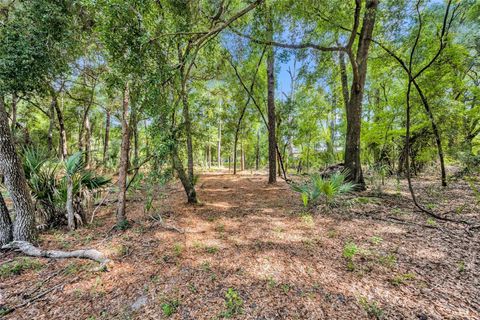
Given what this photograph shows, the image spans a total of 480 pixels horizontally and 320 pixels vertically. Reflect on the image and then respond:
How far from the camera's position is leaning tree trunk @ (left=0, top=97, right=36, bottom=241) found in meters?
3.11

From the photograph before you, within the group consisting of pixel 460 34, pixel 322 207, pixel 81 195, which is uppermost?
pixel 460 34

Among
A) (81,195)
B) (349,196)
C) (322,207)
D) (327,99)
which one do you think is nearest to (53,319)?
(81,195)

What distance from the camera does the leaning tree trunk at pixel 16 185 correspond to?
311 centimetres

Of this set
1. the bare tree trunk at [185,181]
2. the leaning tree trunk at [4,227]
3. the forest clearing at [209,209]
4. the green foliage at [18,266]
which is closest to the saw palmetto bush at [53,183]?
the forest clearing at [209,209]

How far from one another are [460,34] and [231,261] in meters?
10.4

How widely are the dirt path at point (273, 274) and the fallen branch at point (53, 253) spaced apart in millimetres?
142

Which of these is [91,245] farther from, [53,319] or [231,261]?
[231,261]

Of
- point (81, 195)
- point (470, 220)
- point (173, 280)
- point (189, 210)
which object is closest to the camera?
point (173, 280)

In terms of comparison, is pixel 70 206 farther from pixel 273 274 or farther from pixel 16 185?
pixel 273 274

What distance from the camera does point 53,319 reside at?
1937 mm

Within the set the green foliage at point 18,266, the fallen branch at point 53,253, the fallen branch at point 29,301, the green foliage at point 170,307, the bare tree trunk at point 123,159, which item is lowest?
the green foliage at point 170,307

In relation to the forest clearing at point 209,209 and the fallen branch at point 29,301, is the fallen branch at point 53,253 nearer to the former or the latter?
the forest clearing at point 209,209

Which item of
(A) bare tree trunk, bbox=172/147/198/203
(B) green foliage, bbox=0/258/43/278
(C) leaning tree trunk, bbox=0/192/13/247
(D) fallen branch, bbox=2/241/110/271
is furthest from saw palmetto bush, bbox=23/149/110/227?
(A) bare tree trunk, bbox=172/147/198/203

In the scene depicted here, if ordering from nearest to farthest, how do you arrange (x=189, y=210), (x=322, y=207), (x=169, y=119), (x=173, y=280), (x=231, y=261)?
(x=173, y=280), (x=231, y=261), (x=169, y=119), (x=322, y=207), (x=189, y=210)
